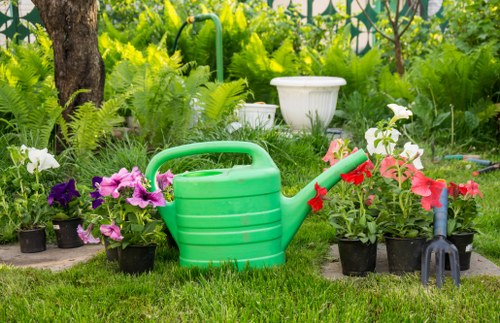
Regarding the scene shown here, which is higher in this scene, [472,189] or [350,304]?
[472,189]

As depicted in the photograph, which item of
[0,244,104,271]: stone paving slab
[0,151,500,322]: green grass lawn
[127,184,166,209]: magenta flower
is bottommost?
[0,244,104,271]: stone paving slab

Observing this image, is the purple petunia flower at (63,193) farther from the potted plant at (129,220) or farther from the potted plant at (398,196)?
the potted plant at (398,196)

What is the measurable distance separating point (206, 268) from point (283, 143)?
8.19ft

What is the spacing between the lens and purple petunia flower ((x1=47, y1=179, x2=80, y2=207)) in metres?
3.74

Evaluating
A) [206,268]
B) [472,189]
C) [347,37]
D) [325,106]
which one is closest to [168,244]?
[206,268]

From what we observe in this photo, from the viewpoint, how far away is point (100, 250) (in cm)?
370

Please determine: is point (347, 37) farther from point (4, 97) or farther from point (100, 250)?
point (100, 250)

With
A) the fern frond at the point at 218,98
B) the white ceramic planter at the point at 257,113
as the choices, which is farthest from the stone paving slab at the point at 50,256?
the white ceramic planter at the point at 257,113

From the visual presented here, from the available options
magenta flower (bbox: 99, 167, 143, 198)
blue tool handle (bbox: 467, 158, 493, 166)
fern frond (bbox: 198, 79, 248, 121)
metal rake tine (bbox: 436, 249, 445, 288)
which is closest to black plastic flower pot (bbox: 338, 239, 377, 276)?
metal rake tine (bbox: 436, 249, 445, 288)

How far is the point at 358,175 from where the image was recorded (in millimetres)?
3094

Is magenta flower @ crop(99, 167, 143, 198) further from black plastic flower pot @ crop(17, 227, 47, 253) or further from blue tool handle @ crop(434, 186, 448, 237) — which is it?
blue tool handle @ crop(434, 186, 448, 237)

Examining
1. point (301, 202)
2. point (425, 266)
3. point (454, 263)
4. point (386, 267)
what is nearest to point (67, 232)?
point (301, 202)

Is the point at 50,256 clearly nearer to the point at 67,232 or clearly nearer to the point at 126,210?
the point at 67,232

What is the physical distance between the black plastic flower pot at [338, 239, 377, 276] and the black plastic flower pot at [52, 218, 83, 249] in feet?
4.81
